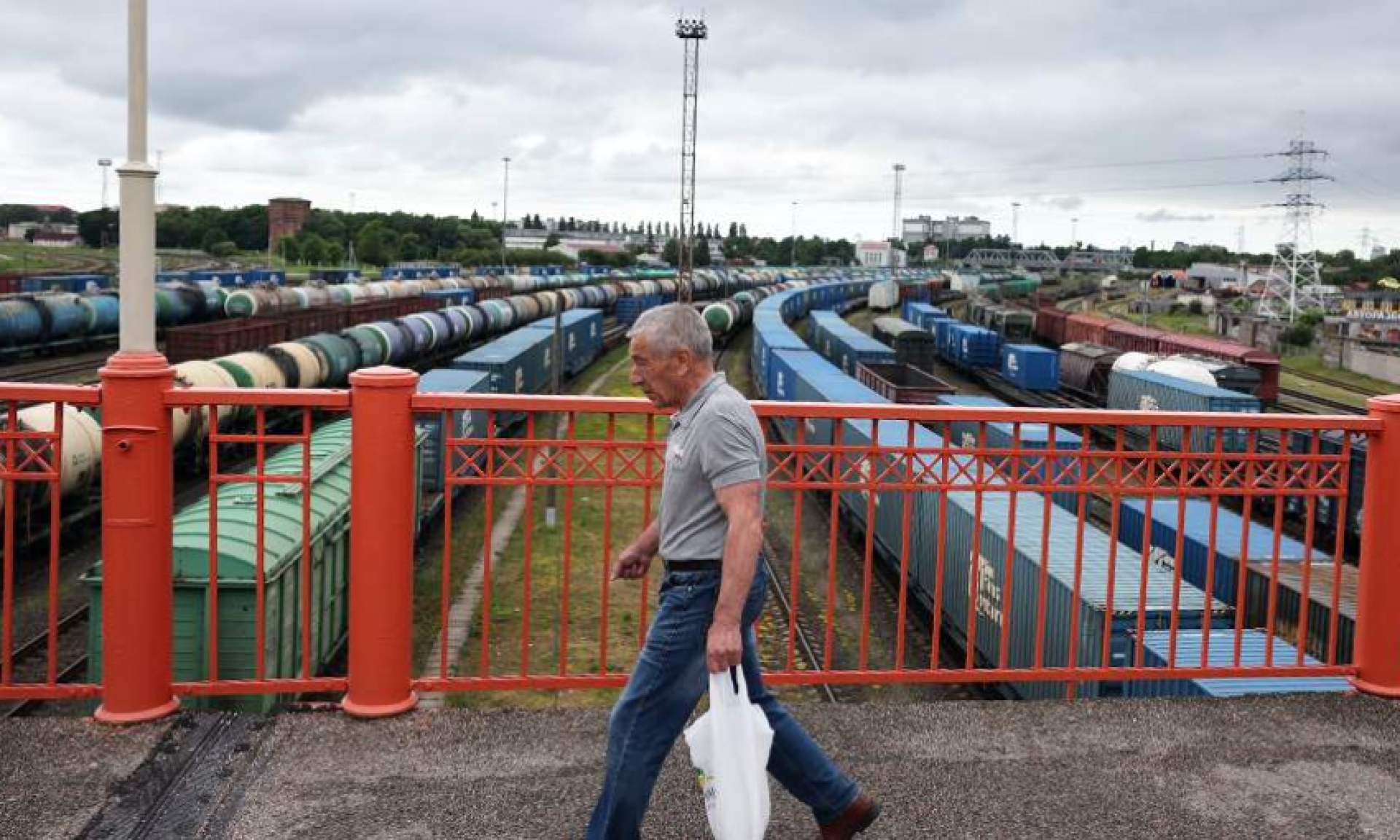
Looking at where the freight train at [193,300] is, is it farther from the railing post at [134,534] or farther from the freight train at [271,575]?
the railing post at [134,534]

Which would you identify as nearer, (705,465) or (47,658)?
(705,465)

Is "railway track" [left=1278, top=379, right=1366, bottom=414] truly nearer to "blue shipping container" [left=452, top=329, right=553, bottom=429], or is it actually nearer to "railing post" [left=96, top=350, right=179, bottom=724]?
"blue shipping container" [left=452, top=329, right=553, bottom=429]

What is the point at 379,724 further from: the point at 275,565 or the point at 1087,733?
the point at 275,565

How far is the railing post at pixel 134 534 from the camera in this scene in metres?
4.32

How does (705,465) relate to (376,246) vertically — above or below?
below

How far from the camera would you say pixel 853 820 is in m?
3.56

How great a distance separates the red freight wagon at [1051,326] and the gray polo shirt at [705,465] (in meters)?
56.8

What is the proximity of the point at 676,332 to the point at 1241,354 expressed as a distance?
125ft

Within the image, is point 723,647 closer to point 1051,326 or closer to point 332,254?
point 1051,326

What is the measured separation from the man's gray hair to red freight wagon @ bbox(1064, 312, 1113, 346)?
158 ft

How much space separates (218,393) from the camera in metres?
4.38

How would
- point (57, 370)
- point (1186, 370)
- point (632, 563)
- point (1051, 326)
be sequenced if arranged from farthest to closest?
point (1051, 326), point (57, 370), point (1186, 370), point (632, 563)

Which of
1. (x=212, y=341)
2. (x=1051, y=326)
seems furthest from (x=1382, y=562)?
(x=1051, y=326)

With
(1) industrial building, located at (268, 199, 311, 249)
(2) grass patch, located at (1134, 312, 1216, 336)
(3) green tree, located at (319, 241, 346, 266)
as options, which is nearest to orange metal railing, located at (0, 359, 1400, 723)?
(2) grass patch, located at (1134, 312, 1216, 336)
